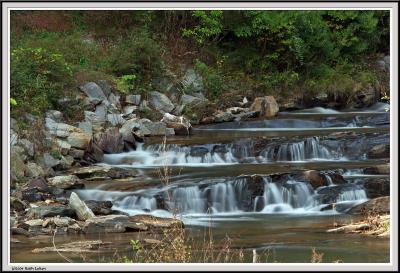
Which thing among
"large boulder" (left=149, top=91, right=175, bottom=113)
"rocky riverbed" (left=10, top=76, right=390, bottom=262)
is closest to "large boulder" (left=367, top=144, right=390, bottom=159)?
"rocky riverbed" (left=10, top=76, right=390, bottom=262)

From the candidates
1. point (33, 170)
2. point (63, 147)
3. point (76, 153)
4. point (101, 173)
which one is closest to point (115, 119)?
point (76, 153)

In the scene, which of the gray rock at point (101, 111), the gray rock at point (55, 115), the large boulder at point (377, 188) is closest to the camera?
the large boulder at point (377, 188)

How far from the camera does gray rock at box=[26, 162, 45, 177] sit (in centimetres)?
1398

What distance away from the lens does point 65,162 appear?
1546 cm

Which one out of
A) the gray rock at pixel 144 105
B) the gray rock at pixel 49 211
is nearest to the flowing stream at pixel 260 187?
the gray rock at pixel 49 211

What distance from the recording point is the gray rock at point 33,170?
1398cm

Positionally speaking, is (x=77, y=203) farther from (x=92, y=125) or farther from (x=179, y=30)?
(x=179, y=30)

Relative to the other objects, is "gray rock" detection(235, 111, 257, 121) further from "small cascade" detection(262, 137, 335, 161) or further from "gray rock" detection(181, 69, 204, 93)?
"small cascade" detection(262, 137, 335, 161)

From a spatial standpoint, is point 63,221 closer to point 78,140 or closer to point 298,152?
point 78,140

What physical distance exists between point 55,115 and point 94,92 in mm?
2515

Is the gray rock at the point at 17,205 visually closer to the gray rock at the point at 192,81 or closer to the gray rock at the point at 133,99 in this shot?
the gray rock at the point at 133,99

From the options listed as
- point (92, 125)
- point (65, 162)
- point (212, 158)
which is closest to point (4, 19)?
point (65, 162)

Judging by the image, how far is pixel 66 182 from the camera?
1371 centimetres

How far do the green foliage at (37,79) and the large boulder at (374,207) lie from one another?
8.51 metres
